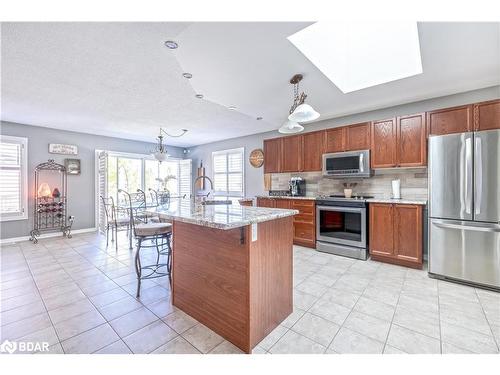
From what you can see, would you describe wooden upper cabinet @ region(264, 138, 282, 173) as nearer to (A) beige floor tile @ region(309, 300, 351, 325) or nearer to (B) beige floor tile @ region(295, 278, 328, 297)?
(B) beige floor tile @ region(295, 278, 328, 297)

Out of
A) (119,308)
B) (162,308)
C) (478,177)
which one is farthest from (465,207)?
(119,308)

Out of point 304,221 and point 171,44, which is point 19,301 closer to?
point 171,44

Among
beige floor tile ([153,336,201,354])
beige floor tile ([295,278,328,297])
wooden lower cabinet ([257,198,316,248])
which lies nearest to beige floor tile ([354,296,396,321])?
beige floor tile ([295,278,328,297])

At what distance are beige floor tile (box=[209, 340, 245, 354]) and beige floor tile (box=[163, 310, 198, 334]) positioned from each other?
1.20 ft

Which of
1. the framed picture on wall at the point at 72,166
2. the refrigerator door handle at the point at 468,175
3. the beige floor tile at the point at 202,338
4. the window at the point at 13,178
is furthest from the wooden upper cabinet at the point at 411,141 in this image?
the window at the point at 13,178

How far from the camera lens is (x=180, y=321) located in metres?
1.99

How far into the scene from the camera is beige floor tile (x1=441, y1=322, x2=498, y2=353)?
165 cm

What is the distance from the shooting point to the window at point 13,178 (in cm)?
456

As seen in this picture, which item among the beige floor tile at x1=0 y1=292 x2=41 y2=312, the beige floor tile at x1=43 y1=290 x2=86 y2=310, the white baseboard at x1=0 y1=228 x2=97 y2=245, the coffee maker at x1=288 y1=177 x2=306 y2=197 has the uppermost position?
the coffee maker at x1=288 y1=177 x2=306 y2=197

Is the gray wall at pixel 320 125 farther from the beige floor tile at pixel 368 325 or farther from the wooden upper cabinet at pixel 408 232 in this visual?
the beige floor tile at pixel 368 325

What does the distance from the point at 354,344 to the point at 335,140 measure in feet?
11.0

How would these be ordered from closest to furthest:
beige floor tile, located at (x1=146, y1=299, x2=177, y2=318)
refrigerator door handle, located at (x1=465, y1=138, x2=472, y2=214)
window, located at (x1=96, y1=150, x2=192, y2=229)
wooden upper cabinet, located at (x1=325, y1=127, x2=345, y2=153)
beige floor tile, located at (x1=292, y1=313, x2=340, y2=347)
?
1. beige floor tile, located at (x1=292, y1=313, x2=340, y2=347)
2. beige floor tile, located at (x1=146, y1=299, x2=177, y2=318)
3. refrigerator door handle, located at (x1=465, y1=138, x2=472, y2=214)
4. wooden upper cabinet, located at (x1=325, y1=127, x2=345, y2=153)
5. window, located at (x1=96, y1=150, x2=192, y2=229)

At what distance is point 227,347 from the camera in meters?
1.67

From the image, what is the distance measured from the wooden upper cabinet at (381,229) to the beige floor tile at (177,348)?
3.02 meters
